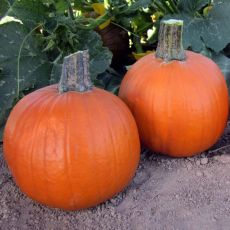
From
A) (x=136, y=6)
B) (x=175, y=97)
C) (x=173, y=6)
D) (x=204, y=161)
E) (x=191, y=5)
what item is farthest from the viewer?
(x=173, y=6)

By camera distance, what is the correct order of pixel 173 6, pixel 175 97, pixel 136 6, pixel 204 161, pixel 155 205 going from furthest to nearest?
pixel 173 6
pixel 136 6
pixel 204 161
pixel 175 97
pixel 155 205

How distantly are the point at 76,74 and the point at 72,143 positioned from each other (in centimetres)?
24

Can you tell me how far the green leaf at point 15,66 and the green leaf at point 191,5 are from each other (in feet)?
2.63

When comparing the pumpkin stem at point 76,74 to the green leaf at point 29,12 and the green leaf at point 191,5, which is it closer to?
the green leaf at point 29,12

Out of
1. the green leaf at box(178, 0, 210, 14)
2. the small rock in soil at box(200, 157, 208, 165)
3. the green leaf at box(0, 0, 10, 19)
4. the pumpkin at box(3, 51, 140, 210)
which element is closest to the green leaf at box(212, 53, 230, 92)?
the green leaf at box(178, 0, 210, 14)

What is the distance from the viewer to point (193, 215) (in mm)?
1566

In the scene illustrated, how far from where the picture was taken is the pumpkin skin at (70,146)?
4.84 feet

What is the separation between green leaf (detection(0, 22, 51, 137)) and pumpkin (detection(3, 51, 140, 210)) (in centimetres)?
45

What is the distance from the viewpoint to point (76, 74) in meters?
1.55

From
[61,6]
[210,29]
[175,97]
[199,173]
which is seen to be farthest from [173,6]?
[199,173]

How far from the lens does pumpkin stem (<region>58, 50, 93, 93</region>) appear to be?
60.5 inches

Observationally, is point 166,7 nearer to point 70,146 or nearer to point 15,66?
point 15,66

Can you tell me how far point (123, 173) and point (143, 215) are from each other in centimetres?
16

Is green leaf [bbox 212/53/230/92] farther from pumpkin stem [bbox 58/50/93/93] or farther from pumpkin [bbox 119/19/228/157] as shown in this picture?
pumpkin stem [bbox 58/50/93/93]
